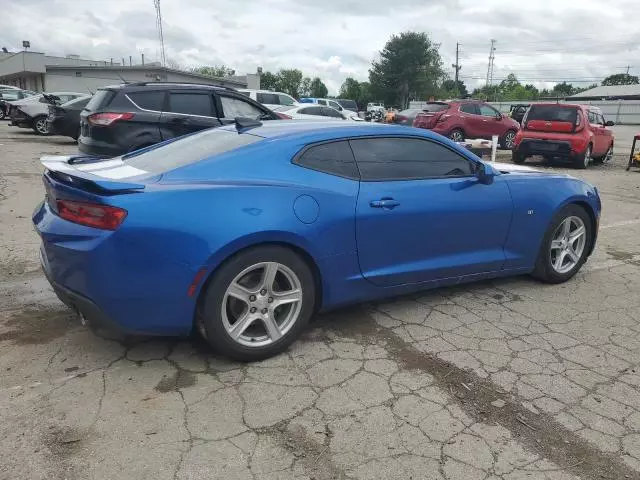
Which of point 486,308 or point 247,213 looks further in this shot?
point 486,308

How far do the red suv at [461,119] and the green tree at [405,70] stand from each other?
6570 cm

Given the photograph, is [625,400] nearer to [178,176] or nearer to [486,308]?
[486,308]

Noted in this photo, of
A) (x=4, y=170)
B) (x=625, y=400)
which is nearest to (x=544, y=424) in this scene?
(x=625, y=400)

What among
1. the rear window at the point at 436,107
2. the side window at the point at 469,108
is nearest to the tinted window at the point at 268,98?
the rear window at the point at 436,107

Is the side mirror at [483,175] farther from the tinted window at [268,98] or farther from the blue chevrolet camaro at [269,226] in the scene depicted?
the tinted window at [268,98]

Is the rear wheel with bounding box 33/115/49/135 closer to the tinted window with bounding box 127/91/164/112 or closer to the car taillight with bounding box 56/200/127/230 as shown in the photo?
the tinted window with bounding box 127/91/164/112

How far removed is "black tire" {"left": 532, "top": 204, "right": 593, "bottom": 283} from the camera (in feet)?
15.3

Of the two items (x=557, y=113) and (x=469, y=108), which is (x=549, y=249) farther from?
(x=469, y=108)

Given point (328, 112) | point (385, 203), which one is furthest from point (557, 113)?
point (385, 203)

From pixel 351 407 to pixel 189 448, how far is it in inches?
33.2

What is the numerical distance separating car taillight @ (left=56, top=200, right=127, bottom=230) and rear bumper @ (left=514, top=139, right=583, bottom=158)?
12682mm

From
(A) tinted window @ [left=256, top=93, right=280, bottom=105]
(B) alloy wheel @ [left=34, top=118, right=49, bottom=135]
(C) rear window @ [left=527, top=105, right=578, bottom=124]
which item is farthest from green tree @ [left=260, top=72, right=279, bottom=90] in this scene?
(C) rear window @ [left=527, top=105, right=578, bottom=124]

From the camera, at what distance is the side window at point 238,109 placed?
350 inches

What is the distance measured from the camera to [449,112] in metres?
15.7
